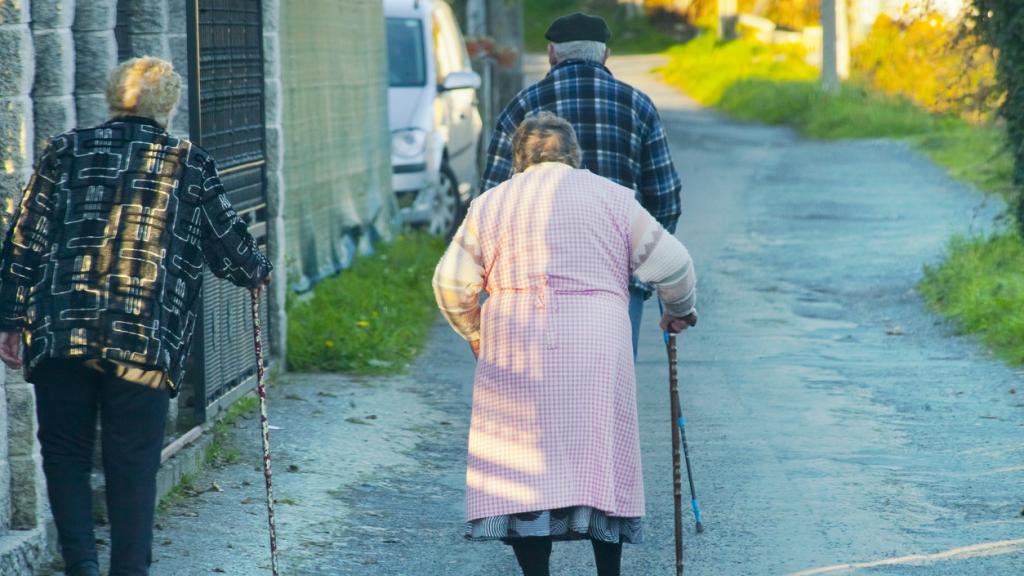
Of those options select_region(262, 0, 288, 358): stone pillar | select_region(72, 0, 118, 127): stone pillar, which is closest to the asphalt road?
select_region(262, 0, 288, 358): stone pillar

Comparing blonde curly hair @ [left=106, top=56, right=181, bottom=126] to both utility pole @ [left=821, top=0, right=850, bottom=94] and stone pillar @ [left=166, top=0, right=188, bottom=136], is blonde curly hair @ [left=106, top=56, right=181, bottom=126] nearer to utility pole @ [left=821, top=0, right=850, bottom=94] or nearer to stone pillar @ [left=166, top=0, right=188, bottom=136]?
stone pillar @ [left=166, top=0, right=188, bottom=136]

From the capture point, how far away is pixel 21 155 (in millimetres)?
5656

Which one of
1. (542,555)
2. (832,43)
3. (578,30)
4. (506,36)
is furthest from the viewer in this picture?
(832,43)

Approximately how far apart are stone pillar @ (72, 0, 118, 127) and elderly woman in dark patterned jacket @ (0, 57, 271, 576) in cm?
127

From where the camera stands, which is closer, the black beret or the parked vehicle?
the black beret

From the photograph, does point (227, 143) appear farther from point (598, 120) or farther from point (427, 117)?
point (427, 117)

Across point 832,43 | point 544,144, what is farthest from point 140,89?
point 832,43

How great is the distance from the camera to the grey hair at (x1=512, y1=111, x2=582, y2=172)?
5.30m

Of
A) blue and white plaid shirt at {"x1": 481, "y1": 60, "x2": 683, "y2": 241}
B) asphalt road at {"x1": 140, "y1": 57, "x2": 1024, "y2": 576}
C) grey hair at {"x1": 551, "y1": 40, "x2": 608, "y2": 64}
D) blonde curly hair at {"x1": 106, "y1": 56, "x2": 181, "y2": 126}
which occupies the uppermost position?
grey hair at {"x1": 551, "y1": 40, "x2": 608, "y2": 64}

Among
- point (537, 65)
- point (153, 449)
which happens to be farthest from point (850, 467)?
point (537, 65)

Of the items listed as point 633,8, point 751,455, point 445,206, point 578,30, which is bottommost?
point 751,455

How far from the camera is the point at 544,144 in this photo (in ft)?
17.4

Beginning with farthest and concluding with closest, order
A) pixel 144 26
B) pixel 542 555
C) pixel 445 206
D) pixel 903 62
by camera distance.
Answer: pixel 903 62, pixel 445 206, pixel 144 26, pixel 542 555

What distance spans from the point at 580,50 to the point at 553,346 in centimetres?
208
